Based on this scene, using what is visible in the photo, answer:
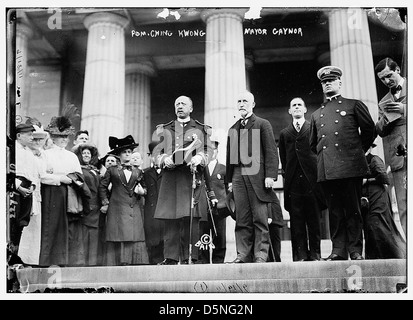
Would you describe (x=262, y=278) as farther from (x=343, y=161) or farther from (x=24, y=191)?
(x=24, y=191)

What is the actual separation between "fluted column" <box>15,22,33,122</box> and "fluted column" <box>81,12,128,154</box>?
0.69 meters

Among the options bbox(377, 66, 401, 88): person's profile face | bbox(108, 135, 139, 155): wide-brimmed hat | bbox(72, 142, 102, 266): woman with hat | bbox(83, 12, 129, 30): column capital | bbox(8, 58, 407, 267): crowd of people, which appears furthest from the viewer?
bbox(83, 12, 129, 30): column capital

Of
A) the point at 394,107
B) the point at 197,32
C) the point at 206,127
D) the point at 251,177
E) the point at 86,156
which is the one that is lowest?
the point at 251,177

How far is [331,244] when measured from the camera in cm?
760

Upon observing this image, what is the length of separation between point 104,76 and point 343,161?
3.01 m

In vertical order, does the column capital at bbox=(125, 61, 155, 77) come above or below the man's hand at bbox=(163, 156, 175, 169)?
above

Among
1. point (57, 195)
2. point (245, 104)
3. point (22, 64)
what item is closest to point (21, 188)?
point (57, 195)

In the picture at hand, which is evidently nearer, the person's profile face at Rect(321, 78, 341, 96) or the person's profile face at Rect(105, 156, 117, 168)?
the person's profile face at Rect(321, 78, 341, 96)

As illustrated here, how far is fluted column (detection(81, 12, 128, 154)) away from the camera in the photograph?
8062mm

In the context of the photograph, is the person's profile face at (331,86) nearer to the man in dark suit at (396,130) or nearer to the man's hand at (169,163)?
the man in dark suit at (396,130)

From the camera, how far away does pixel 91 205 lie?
25.7 feet

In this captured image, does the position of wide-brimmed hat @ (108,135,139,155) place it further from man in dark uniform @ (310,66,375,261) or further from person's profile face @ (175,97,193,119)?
man in dark uniform @ (310,66,375,261)

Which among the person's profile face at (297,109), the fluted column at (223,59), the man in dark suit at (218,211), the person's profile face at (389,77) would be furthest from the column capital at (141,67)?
the person's profile face at (389,77)

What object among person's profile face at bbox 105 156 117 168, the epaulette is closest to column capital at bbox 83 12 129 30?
the epaulette
